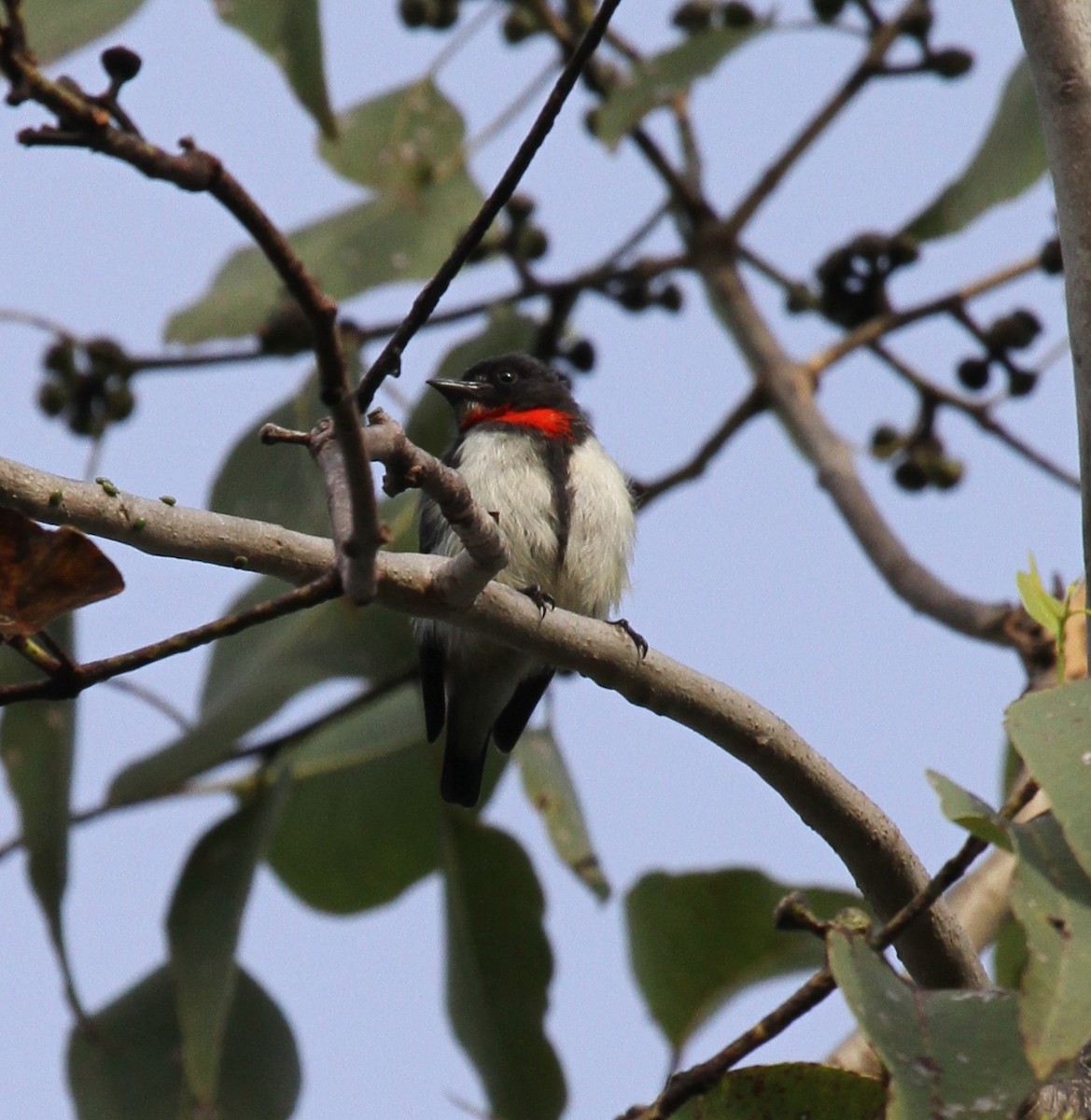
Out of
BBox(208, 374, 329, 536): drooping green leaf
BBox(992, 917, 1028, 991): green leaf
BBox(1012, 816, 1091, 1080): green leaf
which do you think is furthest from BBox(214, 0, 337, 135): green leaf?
BBox(1012, 816, 1091, 1080): green leaf

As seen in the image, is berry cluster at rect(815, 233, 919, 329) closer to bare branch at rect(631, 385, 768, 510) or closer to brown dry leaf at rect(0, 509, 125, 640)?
bare branch at rect(631, 385, 768, 510)

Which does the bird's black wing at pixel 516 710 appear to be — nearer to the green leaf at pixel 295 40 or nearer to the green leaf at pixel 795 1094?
the green leaf at pixel 295 40

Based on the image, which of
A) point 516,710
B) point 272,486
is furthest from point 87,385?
point 516,710

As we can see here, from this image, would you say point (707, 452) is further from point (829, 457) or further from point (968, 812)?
point (968, 812)

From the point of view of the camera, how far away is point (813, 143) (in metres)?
5.43

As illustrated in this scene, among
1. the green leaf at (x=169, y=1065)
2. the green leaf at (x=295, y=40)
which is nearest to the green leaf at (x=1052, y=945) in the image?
the green leaf at (x=169, y=1065)

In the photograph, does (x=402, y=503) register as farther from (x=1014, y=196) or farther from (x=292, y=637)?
(x=1014, y=196)

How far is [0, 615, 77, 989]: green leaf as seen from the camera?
4.12 m

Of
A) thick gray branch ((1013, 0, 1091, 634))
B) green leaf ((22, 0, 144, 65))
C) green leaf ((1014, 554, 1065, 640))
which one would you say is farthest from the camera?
green leaf ((22, 0, 144, 65))

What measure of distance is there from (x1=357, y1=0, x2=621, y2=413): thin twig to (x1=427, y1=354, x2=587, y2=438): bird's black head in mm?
3204

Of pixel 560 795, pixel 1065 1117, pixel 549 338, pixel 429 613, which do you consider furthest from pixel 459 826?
pixel 1065 1117

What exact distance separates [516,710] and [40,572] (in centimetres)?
341

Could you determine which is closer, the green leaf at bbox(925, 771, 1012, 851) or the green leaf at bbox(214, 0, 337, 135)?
the green leaf at bbox(925, 771, 1012, 851)

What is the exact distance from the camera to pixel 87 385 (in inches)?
203
